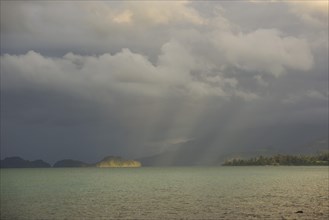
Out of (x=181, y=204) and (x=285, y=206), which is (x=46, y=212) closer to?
(x=181, y=204)

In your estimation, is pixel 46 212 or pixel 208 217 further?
pixel 46 212

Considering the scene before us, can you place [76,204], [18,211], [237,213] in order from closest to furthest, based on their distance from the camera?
[237,213] < [18,211] < [76,204]

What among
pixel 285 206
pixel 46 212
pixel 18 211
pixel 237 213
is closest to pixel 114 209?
pixel 46 212

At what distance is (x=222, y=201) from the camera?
99.7 m

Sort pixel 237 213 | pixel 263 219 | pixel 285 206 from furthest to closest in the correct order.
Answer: pixel 285 206 < pixel 237 213 < pixel 263 219

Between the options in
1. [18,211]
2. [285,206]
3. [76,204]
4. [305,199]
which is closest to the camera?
[18,211]

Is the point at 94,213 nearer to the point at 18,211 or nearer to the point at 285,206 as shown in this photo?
the point at 18,211

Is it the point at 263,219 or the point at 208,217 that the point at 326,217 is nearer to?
the point at 263,219

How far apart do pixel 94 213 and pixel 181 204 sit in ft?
73.6

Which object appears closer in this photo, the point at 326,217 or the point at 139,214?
the point at 326,217

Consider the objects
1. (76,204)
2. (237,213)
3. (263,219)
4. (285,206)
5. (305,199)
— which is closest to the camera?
(263,219)

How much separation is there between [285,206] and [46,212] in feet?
A: 174

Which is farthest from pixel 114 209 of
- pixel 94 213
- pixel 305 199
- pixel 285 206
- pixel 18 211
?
pixel 305 199

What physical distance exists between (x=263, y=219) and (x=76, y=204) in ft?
156
